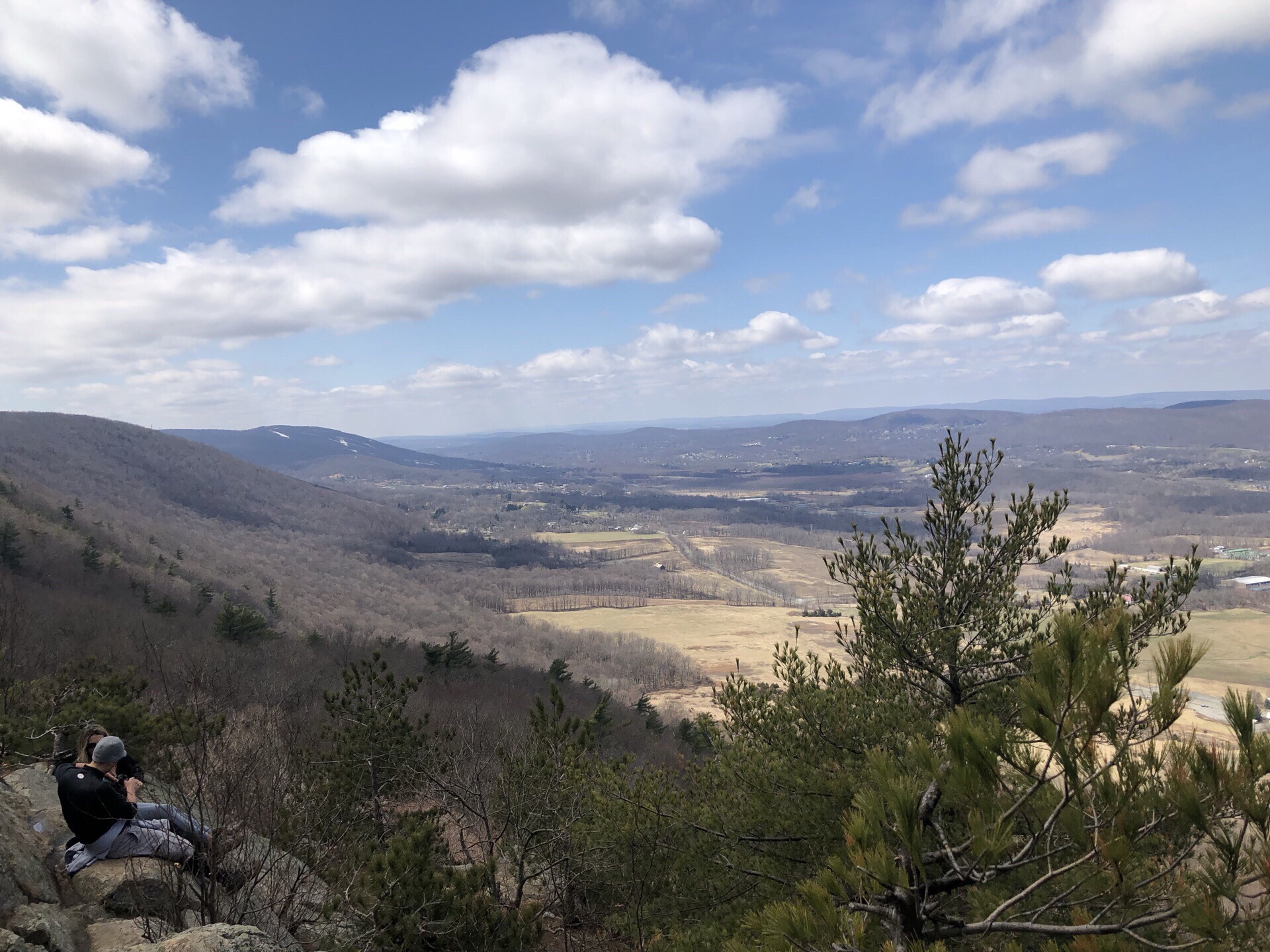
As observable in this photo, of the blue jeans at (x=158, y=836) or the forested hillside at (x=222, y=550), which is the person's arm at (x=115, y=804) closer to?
the blue jeans at (x=158, y=836)

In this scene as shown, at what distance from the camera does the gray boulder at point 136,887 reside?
20.1ft

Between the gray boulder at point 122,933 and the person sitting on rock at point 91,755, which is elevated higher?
the person sitting on rock at point 91,755

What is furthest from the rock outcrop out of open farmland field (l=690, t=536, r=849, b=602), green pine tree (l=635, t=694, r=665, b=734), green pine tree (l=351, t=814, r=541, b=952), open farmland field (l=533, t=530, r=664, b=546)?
open farmland field (l=533, t=530, r=664, b=546)

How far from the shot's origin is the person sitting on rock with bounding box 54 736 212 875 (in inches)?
272

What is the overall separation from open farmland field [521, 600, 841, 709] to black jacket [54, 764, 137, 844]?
59.8 metres

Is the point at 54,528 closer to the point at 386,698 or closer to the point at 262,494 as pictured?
the point at 386,698

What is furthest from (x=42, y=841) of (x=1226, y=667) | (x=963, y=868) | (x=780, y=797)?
(x=1226, y=667)

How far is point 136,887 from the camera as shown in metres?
5.93

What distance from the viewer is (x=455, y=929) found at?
775cm

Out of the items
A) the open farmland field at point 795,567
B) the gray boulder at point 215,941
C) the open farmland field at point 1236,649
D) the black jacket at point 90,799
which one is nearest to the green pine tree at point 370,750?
the black jacket at point 90,799

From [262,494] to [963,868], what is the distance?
203 m

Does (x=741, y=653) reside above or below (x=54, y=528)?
below

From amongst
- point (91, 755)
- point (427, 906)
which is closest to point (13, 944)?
point (91, 755)

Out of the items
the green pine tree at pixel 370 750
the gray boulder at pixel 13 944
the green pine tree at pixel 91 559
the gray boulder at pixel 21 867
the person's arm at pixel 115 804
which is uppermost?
the person's arm at pixel 115 804
